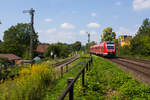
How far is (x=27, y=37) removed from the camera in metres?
63.5

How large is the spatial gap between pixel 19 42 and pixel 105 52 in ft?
157

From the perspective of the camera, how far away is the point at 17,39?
61125 millimetres

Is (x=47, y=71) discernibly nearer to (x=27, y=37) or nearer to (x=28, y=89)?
(x=28, y=89)

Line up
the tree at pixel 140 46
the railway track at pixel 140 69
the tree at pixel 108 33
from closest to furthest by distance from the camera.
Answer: the railway track at pixel 140 69
the tree at pixel 140 46
the tree at pixel 108 33

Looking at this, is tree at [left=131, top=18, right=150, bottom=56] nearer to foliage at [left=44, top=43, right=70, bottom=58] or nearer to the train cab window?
the train cab window

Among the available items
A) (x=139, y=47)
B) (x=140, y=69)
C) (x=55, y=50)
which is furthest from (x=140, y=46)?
(x=55, y=50)

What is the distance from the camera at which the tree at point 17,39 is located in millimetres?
58191

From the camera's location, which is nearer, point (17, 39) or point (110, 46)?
point (110, 46)

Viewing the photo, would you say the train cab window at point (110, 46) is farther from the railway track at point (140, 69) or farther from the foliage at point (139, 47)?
the foliage at point (139, 47)

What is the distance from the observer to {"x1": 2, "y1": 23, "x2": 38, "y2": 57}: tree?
191 feet

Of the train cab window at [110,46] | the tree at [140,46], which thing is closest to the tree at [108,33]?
the tree at [140,46]


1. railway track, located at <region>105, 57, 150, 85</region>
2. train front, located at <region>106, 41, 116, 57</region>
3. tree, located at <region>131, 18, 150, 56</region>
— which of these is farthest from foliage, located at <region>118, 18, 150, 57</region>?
railway track, located at <region>105, 57, 150, 85</region>

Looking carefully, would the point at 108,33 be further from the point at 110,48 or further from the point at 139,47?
the point at 110,48

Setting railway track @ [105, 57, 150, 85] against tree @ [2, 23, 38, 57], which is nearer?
railway track @ [105, 57, 150, 85]
